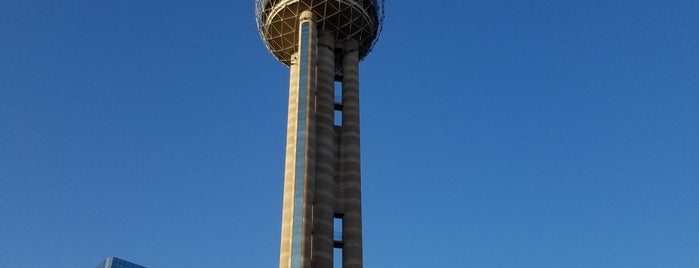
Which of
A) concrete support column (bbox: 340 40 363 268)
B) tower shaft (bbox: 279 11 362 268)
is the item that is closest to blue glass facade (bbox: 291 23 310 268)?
tower shaft (bbox: 279 11 362 268)

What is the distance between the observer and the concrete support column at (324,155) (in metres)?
80.2

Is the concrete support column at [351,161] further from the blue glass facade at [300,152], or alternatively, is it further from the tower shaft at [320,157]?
the blue glass facade at [300,152]

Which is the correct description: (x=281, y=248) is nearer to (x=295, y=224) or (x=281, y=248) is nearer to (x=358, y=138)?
(x=295, y=224)

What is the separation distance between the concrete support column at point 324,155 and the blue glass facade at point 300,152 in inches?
103

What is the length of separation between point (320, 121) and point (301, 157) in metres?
7.35

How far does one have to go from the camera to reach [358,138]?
295 feet

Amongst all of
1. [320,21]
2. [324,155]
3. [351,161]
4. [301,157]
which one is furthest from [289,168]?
[320,21]

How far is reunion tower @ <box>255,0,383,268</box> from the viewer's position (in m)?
80.2

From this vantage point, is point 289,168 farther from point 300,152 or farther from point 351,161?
point 351,161

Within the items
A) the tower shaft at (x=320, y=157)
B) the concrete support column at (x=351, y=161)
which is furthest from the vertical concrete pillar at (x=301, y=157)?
the concrete support column at (x=351, y=161)

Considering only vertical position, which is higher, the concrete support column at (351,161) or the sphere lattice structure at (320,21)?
the sphere lattice structure at (320,21)

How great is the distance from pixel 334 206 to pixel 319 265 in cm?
840

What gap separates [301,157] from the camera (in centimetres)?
8331

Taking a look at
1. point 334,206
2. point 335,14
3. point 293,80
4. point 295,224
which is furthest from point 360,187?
point 335,14
